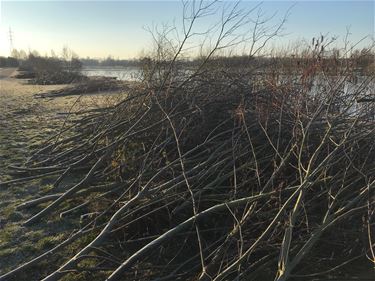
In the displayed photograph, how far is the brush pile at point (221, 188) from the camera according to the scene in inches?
126

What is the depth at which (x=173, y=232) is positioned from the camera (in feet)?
10.7

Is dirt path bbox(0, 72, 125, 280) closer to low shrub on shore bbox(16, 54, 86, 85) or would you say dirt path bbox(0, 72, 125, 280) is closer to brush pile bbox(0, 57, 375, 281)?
brush pile bbox(0, 57, 375, 281)

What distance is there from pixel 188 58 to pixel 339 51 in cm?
268

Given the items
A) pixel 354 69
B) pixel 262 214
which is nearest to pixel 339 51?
pixel 354 69

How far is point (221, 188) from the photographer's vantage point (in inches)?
158

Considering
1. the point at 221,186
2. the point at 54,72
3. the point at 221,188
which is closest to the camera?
the point at 221,186

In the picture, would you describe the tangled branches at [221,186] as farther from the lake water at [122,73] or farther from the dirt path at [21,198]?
the lake water at [122,73]

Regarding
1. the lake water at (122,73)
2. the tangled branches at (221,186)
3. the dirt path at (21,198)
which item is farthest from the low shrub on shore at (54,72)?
the tangled branches at (221,186)

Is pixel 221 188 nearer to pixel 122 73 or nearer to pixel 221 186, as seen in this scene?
pixel 221 186

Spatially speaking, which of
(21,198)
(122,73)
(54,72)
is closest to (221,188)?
(21,198)

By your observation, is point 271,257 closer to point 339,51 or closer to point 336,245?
point 336,245

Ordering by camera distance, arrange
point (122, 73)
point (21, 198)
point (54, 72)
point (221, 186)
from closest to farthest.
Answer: point (221, 186)
point (21, 198)
point (122, 73)
point (54, 72)

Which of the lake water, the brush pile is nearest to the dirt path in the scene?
the brush pile

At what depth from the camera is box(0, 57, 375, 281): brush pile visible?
3.20 metres
